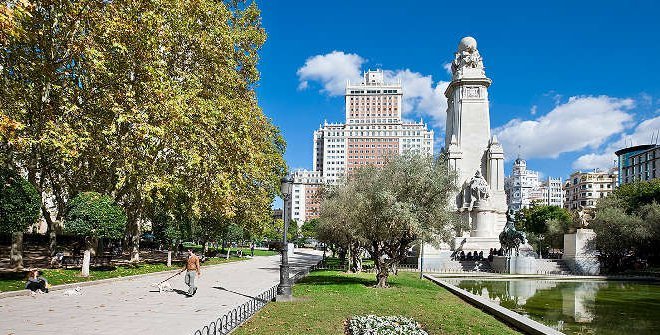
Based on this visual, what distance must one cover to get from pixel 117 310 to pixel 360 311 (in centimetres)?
745

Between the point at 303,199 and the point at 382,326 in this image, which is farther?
the point at 303,199

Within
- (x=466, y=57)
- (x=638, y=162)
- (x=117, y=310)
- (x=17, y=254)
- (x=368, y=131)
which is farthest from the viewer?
(x=368, y=131)

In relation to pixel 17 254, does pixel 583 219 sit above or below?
above

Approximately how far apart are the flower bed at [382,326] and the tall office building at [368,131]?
148087 mm

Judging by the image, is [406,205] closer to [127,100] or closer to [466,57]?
[127,100]

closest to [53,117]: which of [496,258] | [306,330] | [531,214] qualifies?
[306,330]

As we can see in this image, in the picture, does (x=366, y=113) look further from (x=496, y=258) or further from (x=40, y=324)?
(x=40, y=324)

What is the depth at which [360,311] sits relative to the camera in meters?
15.7

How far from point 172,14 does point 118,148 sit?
7.49 metres

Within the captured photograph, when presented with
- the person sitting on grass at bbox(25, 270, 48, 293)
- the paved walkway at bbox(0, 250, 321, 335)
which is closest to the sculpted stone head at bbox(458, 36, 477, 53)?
the paved walkway at bbox(0, 250, 321, 335)

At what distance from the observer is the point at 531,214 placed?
314 feet

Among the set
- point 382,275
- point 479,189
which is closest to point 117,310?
point 382,275

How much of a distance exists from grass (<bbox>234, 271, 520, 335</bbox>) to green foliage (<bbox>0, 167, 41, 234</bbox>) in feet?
37.0

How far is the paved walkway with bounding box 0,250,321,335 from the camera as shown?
12328 mm
